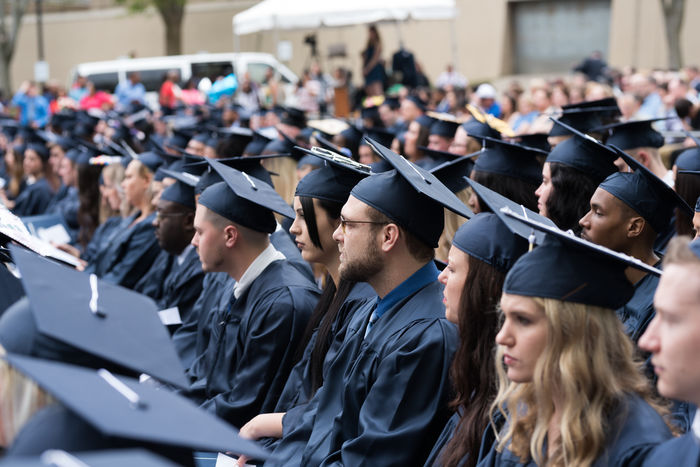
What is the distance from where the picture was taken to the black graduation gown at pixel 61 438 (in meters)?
1.89

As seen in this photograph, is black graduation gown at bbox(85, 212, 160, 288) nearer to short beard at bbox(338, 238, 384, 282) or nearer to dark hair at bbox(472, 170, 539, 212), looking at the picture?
dark hair at bbox(472, 170, 539, 212)

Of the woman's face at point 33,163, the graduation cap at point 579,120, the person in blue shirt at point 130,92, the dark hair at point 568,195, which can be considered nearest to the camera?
the dark hair at point 568,195

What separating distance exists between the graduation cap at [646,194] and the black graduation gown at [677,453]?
1.86m

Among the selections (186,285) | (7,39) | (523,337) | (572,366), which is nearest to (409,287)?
(523,337)

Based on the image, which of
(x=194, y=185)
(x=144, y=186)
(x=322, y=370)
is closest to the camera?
(x=322, y=370)

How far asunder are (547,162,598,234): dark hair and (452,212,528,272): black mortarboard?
1574mm

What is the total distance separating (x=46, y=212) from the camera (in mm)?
10680

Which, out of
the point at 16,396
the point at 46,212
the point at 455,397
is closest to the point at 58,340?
the point at 16,396

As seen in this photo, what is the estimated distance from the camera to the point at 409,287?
3.45 meters

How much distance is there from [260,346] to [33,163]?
798 centimetres

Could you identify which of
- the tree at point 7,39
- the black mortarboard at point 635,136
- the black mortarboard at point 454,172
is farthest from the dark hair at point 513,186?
the tree at point 7,39

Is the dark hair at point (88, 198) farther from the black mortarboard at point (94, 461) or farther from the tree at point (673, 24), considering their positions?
the tree at point (673, 24)

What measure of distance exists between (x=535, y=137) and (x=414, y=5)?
11.2m

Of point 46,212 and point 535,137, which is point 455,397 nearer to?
point 535,137
